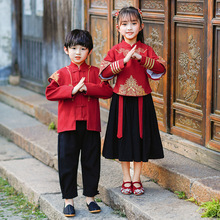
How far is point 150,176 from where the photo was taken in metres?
5.19

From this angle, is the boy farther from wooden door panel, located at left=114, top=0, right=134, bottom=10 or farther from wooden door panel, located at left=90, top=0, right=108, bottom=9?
wooden door panel, located at left=90, top=0, right=108, bottom=9

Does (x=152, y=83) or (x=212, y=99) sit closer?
(x=212, y=99)

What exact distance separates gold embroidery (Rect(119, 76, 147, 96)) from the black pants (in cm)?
44

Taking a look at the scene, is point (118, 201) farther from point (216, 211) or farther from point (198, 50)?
point (198, 50)

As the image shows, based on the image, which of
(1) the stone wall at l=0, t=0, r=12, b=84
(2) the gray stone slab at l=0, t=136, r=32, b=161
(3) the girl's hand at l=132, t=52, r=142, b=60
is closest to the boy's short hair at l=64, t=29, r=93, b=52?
(3) the girl's hand at l=132, t=52, r=142, b=60

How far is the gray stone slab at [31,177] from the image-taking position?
5.46 meters

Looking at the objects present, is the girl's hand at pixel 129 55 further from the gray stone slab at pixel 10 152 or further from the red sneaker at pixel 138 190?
the gray stone slab at pixel 10 152

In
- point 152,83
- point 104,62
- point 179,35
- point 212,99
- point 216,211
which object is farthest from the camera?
point 152,83

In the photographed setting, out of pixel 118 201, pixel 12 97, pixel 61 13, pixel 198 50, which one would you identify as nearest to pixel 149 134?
Answer: pixel 118 201

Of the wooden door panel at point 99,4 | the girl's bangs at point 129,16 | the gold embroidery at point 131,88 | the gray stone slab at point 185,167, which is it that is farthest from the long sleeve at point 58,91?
the wooden door panel at point 99,4

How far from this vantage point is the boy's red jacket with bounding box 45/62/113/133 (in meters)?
4.47

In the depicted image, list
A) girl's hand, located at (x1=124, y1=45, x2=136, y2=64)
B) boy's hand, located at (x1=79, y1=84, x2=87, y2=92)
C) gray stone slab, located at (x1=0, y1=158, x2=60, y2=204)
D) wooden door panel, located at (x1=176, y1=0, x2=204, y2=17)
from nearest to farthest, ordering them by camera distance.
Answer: girl's hand, located at (x1=124, y1=45, x2=136, y2=64)
boy's hand, located at (x1=79, y1=84, x2=87, y2=92)
wooden door panel, located at (x1=176, y1=0, x2=204, y2=17)
gray stone slab, located at (x1=0, y1=158, x2=60, y2=204)

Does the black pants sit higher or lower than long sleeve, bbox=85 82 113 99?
lower

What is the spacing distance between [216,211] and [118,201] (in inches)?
37.5
